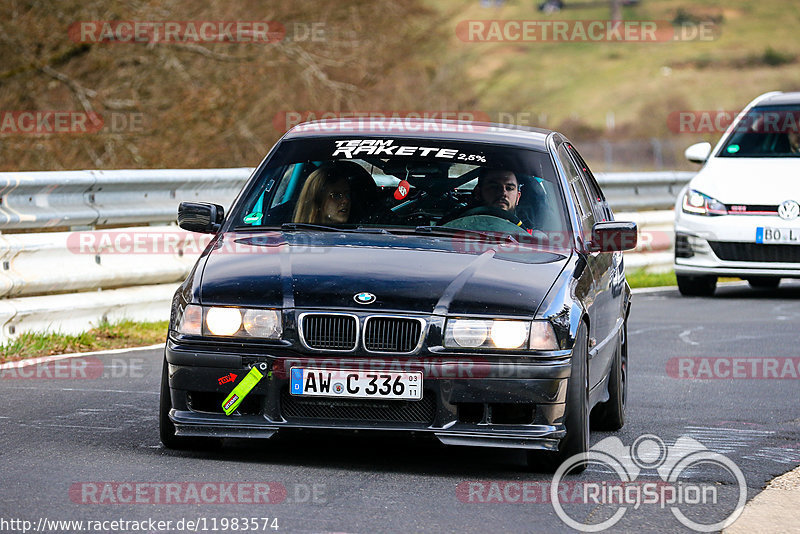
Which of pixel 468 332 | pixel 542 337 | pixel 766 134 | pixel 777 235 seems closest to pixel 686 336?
pixel 777 235

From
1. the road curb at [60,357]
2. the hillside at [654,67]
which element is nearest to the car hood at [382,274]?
the road curb at [60,357]

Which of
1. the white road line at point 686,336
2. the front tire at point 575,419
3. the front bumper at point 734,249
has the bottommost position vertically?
the white road line at point 686,336

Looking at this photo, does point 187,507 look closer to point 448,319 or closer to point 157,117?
point 448,319

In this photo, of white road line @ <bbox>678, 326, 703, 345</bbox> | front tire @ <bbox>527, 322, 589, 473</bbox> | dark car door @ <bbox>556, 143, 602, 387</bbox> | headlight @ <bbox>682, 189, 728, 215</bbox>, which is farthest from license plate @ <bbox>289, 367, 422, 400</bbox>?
headlight @ <bbox>682, 189, 728, 215</bbox>

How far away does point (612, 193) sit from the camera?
718 inches

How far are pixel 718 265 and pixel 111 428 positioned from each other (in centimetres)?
899

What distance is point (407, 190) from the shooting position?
23.4ft

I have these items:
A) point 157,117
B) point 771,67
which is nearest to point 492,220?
point 157,117

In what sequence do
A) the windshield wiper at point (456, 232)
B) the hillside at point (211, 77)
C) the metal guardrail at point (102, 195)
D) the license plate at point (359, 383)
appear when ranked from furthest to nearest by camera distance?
the hillside at point (211, 77) < the metal guardrail at point (102, 195) < the windshield wiper at point (456, 232) < the license plate at point (359, 383)

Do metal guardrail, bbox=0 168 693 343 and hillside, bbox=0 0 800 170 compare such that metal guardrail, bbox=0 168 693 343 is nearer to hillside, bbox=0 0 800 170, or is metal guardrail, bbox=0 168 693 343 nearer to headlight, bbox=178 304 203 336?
headlight, bbox=178 304 203 336

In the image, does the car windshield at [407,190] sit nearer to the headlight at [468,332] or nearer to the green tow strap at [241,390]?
the headlight at [468,332]

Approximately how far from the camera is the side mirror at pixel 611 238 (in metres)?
7.08

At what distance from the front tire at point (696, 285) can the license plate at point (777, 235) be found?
95cm

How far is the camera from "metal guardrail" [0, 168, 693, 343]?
9.78 m
